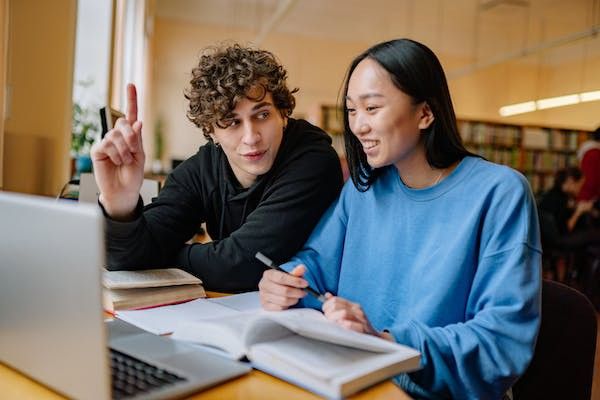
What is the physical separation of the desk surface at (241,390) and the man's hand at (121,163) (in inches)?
20.4

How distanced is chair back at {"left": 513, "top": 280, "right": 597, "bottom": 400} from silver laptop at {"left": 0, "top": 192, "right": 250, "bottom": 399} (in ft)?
2.12

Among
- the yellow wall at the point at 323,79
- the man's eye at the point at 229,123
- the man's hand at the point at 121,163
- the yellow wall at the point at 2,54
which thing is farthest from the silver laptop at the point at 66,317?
the yellow wall at the point at 323,79

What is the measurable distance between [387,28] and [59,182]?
20.5 ft

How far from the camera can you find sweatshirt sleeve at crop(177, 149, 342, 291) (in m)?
1.38

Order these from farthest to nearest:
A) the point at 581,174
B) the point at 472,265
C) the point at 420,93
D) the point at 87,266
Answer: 1. the point at 581,174
2. the point at 420,93
3. the point at 472,265
4. the point at 87,266

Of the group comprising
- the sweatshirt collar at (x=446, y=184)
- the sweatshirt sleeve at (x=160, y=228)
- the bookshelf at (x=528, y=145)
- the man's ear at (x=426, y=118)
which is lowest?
the sweatshirt sleeve at (x=160, y=228)

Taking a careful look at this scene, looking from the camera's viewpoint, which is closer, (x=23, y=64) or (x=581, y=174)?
(x=23, y=64)

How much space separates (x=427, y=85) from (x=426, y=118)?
0.07 metres

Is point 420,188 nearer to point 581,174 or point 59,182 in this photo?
point 59,182

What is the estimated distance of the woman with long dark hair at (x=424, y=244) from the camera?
3.11 ft

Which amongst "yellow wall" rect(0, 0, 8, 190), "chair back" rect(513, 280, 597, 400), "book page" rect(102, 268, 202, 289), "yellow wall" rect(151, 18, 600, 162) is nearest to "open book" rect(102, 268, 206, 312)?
"book page" rect(102, 268, 202, 289)

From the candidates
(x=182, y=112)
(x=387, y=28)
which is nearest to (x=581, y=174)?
(x=387, y=28)

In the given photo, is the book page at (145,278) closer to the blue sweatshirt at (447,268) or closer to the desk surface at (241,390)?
the blue sweatshirt at (447,268)

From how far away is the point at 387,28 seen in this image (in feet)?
25.5
